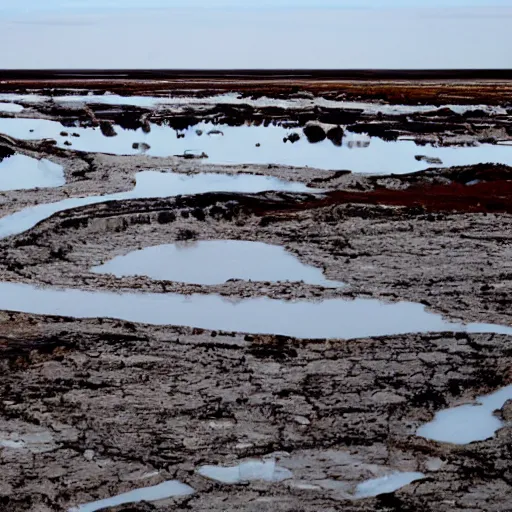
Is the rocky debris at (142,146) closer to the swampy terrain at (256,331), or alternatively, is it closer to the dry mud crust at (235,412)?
the swampy terrain at (256,331)

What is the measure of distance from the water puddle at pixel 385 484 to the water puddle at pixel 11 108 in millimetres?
6662

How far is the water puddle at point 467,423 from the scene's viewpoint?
181 centimetres

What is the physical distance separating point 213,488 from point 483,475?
75 centimetres

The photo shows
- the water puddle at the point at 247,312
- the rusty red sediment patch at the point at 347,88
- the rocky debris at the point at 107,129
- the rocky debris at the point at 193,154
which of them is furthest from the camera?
the rusty red sediment patch at the point at 347,88

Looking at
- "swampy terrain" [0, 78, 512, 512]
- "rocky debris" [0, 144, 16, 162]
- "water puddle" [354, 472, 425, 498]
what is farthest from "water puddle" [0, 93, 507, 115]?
"water puddle" [354, 472, 425, 498]

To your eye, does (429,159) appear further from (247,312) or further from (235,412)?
(235,412)

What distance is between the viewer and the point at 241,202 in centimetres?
378

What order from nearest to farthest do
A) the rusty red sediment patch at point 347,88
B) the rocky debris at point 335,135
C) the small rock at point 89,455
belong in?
the small rock at point 89,455, the rocky debris at point 335,135, the rusty red sediment patch at point 347,88

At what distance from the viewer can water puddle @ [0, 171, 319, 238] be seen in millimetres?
3543

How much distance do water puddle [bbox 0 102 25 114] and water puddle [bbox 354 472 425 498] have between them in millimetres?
6662

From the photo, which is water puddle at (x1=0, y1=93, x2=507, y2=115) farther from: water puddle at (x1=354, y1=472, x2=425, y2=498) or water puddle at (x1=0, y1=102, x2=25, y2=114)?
water puddle at (x1=354, y1=472, x2=425, y2=498)

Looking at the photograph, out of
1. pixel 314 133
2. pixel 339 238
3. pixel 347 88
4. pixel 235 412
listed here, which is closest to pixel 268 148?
pixel 314 133

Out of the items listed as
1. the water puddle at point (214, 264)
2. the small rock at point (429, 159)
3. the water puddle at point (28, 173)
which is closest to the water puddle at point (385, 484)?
the water puddle at point (214, 264)

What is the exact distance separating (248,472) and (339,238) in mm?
1751
